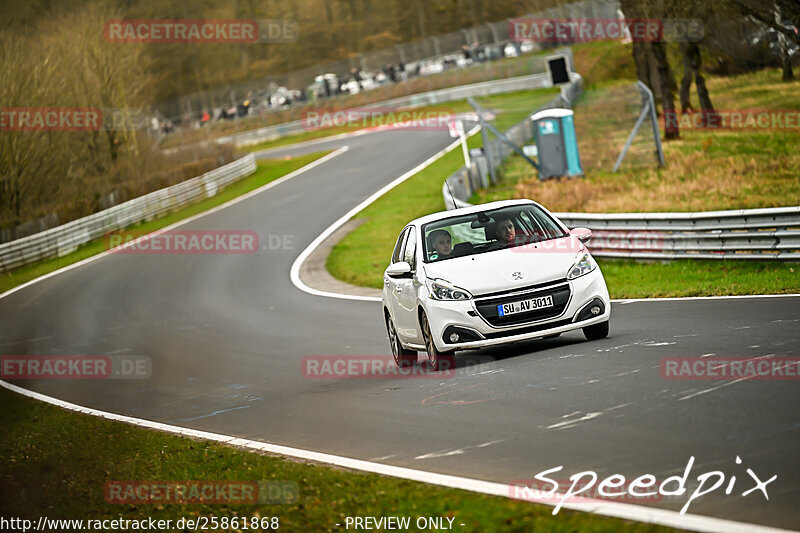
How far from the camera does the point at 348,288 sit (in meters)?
23.0

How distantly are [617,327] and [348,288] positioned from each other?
37.2ft

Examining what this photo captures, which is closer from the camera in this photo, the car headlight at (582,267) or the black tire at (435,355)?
the car headlight at (582,267)

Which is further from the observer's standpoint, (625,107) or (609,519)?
(625,107)

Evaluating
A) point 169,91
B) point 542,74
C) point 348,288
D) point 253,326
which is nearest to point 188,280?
point 348,288

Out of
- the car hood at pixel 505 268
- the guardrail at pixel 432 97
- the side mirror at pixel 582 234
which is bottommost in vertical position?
the car hood at pixel 505 268

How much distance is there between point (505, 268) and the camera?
10.7 m

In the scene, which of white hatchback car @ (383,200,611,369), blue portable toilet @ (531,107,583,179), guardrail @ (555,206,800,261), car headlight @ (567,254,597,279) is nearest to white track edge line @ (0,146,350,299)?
blue portable toilet @ (531,107,583,179)

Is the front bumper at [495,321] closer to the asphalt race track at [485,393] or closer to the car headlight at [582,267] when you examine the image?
the car headlight at [582,267]

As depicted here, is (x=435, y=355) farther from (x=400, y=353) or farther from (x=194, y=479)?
(x=194, y=479)

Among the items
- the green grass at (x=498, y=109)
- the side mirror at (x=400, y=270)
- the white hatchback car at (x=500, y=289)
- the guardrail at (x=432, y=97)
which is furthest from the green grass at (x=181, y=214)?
the white hatchback car at (x=500, y=289)

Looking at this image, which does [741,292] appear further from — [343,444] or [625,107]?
[625,107]

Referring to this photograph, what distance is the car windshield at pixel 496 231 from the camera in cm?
1141

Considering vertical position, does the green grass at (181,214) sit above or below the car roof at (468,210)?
below

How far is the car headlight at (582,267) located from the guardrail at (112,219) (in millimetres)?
28853
